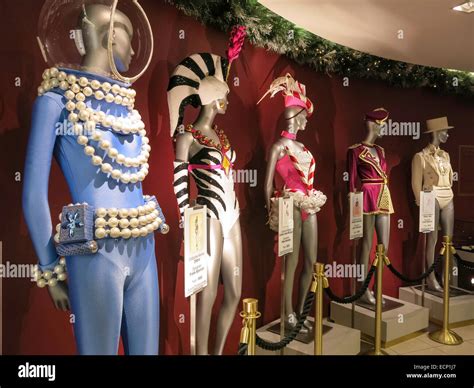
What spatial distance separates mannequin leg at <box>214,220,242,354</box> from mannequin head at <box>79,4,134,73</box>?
1199mm

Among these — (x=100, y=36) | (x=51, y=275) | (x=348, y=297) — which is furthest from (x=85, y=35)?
(x=348, y=297)

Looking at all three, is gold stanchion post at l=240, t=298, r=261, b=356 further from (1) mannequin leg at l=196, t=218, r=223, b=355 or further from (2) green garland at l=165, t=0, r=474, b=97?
(2) green garland at l=165, t=0, r=474, b=97

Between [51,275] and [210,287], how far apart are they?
1043 millimetres

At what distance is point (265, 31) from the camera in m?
3.16

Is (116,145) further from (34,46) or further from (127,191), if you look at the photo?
(34,46)

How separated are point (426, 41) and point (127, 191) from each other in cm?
321

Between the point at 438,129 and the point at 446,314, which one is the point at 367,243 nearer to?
the point at 446,314

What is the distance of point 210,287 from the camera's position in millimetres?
2326

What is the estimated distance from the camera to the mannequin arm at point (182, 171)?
2.16 metres

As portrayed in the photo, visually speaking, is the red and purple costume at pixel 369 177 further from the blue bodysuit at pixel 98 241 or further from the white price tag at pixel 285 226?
the blue bodysuit at pixel 98 241

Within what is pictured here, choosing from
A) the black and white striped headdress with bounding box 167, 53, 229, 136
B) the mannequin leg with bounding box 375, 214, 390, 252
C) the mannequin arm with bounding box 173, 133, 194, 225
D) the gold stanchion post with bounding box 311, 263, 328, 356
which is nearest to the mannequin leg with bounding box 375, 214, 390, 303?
the mannequin leg with bounding box 375, 214, 390, 252

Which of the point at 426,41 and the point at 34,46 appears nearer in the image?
→ the point at 34,46
